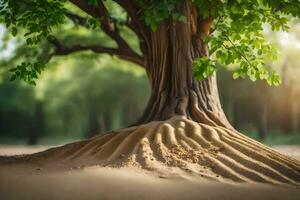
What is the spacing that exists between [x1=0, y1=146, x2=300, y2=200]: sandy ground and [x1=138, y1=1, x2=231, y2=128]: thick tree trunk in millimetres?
2917

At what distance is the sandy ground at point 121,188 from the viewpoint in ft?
18.7

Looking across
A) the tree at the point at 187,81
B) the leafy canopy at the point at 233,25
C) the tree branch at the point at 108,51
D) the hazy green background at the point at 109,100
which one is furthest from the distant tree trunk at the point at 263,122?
the leafy canopy at the point at 233,25

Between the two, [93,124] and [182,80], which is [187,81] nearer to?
[182,80]

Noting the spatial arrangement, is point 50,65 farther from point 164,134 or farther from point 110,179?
point 110,179

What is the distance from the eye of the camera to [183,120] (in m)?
8.89

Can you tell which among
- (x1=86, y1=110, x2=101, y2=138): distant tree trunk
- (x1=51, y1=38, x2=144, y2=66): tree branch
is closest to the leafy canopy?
(x1=51, y1=38, x2=144, y2=66): tree branch

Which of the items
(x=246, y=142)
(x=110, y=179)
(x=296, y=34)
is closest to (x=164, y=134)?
(x=246, y=142)

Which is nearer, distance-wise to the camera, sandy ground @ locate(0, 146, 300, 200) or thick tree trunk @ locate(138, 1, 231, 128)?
sandy ground @ locate(0, 146, 300, 200)

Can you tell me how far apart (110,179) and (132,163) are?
105cm

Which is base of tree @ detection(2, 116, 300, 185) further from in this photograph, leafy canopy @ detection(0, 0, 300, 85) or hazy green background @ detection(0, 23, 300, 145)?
hazy green background @ detection(0, 23, 300, 145)

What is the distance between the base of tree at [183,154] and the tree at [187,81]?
16mm

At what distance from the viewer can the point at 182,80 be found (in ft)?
31.6

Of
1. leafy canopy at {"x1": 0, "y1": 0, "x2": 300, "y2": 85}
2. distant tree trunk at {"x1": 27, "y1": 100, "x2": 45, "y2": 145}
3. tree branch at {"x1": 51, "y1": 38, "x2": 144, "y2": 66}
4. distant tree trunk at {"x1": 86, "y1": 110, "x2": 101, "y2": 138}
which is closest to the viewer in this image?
leafy canopy at {"x1": 0, "y1": 0, "x2": 300, "y2": 85}

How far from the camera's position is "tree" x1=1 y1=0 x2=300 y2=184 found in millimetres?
7234
